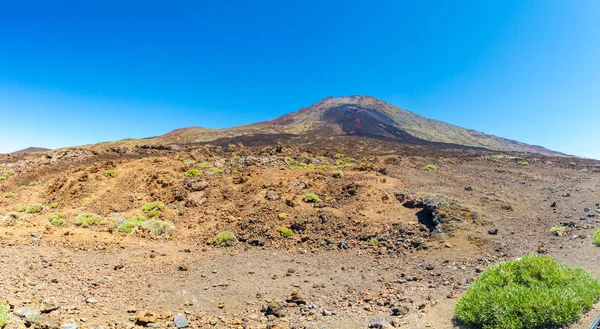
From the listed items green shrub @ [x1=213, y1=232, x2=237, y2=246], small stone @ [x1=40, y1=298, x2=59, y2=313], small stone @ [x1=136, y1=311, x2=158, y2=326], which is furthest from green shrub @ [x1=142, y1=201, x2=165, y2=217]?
small stone @ [x1=136, y1=311, x2=158, y2=326]

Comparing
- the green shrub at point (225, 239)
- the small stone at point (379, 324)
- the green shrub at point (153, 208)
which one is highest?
the green shrub at point (153, 208)

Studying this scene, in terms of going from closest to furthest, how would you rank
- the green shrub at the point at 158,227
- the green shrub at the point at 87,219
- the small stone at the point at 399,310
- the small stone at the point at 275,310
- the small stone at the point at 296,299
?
the small stone at the point at 399,310 < the small stone at the point at 275,310 < the small stone at the point at 296,299 < the green shrub at the point at 158,227 < the green shrub at the point at 87,219

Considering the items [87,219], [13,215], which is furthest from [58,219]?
[13,215]

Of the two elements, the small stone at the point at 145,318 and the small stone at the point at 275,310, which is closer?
the small stone at the point at 145,318

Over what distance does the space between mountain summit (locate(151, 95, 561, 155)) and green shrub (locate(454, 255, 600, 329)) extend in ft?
210

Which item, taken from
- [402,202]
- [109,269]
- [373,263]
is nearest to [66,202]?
[109,269]

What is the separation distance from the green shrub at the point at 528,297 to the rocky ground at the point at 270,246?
0.89 ft

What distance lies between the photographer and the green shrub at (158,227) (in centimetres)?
1168

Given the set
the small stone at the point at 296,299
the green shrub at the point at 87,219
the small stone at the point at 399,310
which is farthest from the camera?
the green shrub at the point at 87,219

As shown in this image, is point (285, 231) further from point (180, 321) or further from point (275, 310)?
point (180, 321)

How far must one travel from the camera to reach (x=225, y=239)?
10883 millimetres

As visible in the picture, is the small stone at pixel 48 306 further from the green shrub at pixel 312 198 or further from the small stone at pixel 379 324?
the green shrub at pixel 312 198

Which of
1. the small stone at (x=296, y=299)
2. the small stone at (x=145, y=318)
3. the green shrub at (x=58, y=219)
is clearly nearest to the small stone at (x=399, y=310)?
the small stone at (x=296, y=299)

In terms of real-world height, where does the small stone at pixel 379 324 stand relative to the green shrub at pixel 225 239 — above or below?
below
